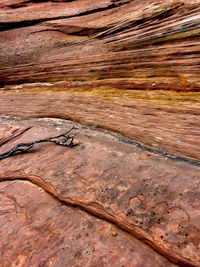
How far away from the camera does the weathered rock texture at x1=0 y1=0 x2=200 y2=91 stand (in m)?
4.66

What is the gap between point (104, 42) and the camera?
6184 mm

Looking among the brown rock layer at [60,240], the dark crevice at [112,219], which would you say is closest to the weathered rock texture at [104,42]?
the dark crevice at [112,219]

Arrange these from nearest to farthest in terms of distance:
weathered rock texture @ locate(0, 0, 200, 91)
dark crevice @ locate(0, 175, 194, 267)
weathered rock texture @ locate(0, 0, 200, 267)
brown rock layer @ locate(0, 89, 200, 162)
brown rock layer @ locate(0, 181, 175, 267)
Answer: dark crevice @ locate(0, 175, 194, 267) → brown rock layer @ locate(0, 181, 175, 267) → weathered rock texture @ locate(0, 0, 200, 267) → brown rock layer @ locate(0, 89, 200, 162) → weathered rock texture @ locate(0, 0, 200, 91)

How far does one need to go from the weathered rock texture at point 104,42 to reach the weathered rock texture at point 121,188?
2586 mm

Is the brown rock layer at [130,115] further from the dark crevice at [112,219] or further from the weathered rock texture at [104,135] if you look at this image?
the dark crevice at [112,219]

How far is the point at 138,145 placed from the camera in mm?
3273

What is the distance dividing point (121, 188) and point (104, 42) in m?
5.56

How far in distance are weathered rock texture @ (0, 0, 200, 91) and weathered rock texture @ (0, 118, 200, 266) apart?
2586mm

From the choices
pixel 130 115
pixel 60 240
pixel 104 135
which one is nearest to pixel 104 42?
pixel 130 115

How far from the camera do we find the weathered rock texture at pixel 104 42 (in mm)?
4656

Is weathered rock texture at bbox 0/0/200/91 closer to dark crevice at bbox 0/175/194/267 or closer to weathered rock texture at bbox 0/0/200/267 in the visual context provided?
weathered rock texture at bbox 0/0/200/267

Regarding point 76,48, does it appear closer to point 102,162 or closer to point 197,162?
point 102,162

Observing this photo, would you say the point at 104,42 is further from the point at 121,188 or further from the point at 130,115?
the point at 121,188

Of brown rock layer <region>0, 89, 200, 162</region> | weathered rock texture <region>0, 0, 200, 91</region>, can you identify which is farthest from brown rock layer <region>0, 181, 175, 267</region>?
weathered rock texture <region>0, 0, 200, 91</region>
